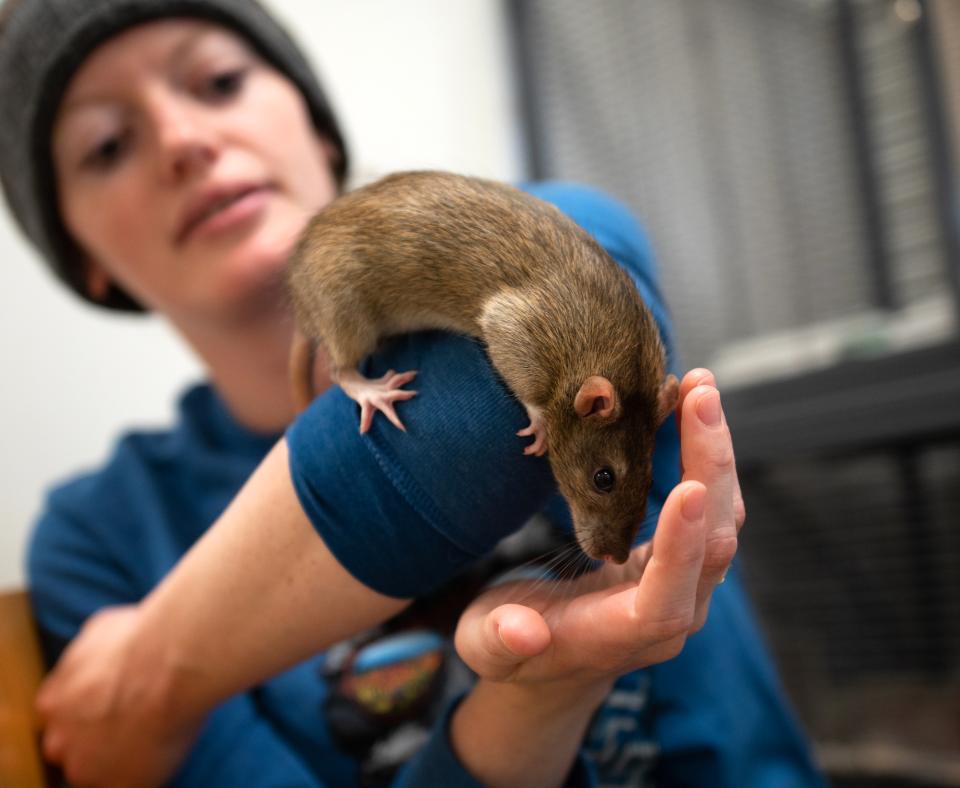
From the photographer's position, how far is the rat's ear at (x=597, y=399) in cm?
87

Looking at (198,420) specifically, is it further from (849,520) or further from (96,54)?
(849,520)

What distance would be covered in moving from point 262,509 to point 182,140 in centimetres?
57

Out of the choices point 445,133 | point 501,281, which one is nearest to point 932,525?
point 501,281

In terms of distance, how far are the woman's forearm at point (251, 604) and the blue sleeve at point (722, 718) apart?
55 cm

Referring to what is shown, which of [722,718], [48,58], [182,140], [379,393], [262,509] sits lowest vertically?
[722,718]

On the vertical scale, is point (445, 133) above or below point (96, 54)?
below

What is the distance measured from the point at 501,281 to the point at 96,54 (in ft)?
2.72

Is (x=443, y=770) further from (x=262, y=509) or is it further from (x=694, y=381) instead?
(x=694, y=381)

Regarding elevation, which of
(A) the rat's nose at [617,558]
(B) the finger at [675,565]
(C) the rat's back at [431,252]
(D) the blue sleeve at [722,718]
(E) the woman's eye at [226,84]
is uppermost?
(E) the woman's eye at [226,84]

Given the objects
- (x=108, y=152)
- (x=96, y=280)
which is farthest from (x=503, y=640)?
(x=96, y=280)

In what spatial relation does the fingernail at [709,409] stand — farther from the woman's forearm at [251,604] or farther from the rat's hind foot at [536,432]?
the woman's forearm at [251,604]

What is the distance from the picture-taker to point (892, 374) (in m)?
2.29

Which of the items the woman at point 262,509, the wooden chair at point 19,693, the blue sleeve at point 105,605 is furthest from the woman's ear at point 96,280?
the wooden chair at point 19,693

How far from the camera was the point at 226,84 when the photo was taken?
1.36 meters
